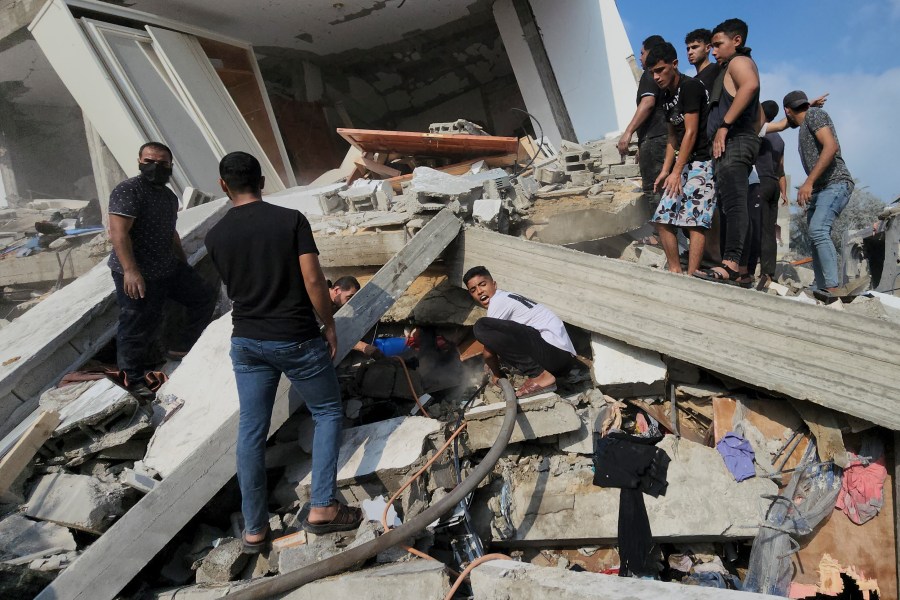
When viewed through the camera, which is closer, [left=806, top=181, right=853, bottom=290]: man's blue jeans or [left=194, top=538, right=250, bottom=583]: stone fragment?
[left=194, top=538, right=250, bottom=583]: stone fragment

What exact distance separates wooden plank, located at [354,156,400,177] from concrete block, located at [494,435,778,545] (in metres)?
5.18

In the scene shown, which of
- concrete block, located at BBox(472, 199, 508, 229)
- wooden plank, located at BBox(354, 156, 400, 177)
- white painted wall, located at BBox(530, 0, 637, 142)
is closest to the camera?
concrete block, located at BBox(472, 199, 508, 229)

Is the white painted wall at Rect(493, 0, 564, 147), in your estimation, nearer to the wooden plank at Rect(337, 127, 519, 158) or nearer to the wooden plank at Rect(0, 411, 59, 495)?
the wooden plank at Rect(337, 127, 519, 158)

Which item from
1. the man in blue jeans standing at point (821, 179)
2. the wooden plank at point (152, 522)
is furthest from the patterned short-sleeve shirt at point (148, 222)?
the man in blue jeans standing at point (821, 179)

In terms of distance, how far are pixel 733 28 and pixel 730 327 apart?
202cm

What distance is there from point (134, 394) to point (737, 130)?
13.8 feet

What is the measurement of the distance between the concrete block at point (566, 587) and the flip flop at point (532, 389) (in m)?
1.24

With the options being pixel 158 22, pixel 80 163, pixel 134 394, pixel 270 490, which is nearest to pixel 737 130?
pixel 270 490

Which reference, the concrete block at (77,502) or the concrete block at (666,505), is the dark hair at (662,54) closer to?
the concrete block at (666,505)

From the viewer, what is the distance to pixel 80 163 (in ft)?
31.3

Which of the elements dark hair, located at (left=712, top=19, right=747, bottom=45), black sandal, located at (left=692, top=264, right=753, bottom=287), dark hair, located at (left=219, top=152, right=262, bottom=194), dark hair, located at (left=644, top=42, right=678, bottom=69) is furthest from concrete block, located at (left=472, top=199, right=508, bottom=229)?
dark hair, located at (left=219, top=152, right=262, bottom=194)

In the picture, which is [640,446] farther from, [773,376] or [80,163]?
[80,163]

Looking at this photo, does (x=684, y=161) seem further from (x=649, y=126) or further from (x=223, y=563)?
(x=223, y=563)

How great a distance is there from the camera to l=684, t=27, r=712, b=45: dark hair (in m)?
3.69
